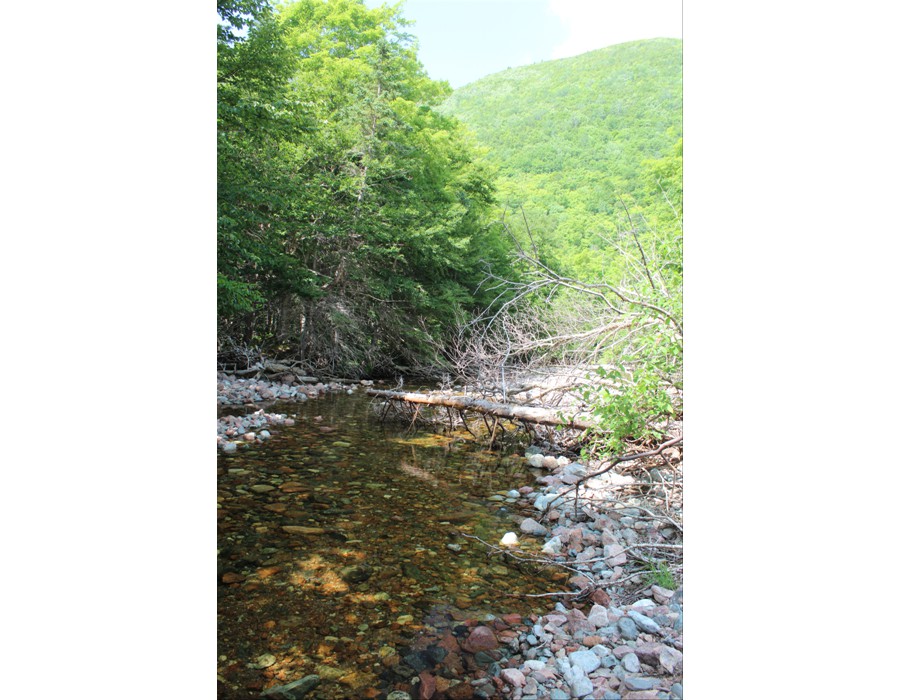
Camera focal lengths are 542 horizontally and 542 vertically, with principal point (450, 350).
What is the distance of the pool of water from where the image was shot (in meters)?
1.30

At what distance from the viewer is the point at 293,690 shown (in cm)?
118

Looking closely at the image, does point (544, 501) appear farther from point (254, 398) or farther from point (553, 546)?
point (254, 398)

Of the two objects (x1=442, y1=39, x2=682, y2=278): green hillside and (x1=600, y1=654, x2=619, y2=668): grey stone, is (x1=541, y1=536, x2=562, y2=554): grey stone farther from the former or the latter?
(x1=442, y1=39, x2=682, y2=278): green hillside

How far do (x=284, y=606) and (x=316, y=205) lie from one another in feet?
16.6

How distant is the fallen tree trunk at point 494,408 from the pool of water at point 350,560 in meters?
0.32

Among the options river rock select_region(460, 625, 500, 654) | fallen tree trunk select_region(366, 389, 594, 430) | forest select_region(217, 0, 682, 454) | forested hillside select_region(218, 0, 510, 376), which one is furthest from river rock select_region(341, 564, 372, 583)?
forested hillside select_region(218, 0, 510, 376)

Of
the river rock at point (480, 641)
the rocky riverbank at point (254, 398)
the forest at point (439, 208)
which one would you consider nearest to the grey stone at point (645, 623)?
the river rock at point (480, 641)

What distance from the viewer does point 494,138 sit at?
5.29 meters

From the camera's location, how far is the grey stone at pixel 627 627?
1348mm

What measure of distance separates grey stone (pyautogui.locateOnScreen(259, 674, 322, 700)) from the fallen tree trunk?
1724 millimetres

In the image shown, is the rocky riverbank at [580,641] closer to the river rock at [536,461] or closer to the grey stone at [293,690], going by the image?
the grey stone at [293,690]

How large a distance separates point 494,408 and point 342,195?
398 centimetres

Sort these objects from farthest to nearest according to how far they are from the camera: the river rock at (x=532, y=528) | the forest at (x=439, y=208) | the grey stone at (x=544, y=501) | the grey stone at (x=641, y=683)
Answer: the grey stone at (x=544, y=501) < the forest at (x=439, y=208) < the river rock at (x=532, y=528) < the grey stone at (x=641, y=683)
